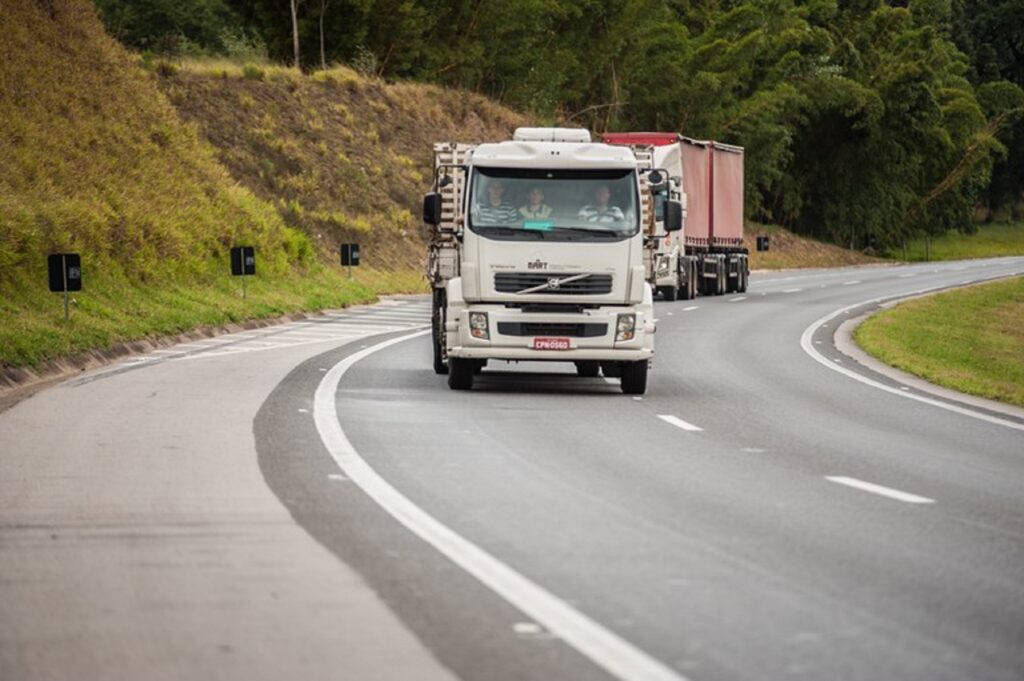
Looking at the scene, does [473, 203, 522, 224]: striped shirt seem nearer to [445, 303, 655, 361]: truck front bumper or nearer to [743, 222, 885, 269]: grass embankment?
[445, 303, 655, 361]: truck front bumper

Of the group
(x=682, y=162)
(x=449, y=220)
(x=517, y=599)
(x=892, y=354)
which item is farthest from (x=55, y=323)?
(x=682, y=162)

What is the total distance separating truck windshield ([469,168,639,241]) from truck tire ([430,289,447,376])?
1.93m

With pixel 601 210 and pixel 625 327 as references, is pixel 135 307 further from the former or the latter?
pixel 625 327

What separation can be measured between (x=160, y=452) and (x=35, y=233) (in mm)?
19612

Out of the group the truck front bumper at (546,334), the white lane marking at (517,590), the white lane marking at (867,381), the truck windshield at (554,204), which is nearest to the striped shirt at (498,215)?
the truck windshield at (554,204)

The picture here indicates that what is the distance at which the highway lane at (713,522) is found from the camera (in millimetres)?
7598

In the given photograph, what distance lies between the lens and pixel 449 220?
23.1 m

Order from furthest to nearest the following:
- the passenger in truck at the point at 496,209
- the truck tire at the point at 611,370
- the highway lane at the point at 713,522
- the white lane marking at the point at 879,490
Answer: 1. the truck tire at the point at 611,370
2. the passenger in truck at the point at 496,209
3. the white lane marking at the point at 879,490
4. the highway lane at the point at 713,522

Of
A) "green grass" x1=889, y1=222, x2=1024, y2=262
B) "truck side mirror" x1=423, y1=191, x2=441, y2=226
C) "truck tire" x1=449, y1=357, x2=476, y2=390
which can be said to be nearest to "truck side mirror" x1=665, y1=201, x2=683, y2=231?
"truck side mirror" x1=423, y1=191, x2=441, y2=226

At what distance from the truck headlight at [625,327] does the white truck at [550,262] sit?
0.04ft

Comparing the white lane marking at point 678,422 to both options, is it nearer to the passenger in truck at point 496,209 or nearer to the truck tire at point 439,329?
the passenger in truck at point 496,209

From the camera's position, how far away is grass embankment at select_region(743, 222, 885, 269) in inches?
3698

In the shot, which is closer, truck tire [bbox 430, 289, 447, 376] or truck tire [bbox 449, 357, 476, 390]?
truck tire [bbox 449, 357, 476, 390]

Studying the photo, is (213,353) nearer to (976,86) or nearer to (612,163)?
(612,163)
